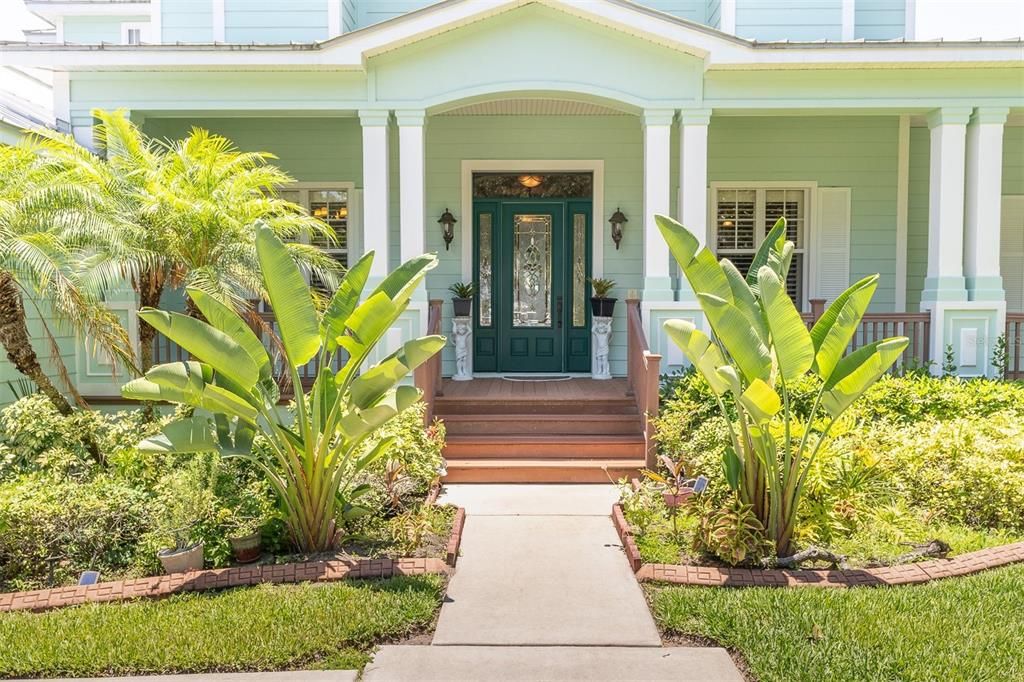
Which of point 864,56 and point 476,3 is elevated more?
point 476,3

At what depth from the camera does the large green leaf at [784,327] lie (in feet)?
15.8

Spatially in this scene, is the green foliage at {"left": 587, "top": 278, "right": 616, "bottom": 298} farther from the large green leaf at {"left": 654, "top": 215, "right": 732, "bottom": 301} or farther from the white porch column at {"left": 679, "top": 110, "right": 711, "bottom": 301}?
the large green leaf at {"left": 654, "top": 215, "right": 732, "bottom": 301}

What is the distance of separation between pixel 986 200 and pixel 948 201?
0.41 metres

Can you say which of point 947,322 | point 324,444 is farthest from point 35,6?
point 947,322

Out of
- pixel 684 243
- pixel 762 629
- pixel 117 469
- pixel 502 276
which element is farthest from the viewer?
pixel 502 276

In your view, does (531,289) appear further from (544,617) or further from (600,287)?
(544,617)

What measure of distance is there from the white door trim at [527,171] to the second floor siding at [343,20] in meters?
2.37

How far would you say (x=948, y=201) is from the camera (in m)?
8.79

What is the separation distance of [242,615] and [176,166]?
14.5ft

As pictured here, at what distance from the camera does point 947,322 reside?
28.9ft

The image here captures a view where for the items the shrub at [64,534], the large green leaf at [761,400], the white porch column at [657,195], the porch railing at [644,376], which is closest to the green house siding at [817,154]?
the white porch column at [657,195]

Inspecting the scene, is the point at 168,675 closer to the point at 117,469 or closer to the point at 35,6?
the point at 117,469

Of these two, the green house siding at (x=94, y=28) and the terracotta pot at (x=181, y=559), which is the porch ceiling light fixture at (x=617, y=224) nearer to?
the terracotta pot at (x=181, y=559)

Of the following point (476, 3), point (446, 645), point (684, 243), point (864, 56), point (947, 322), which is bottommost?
point (446, 645)
